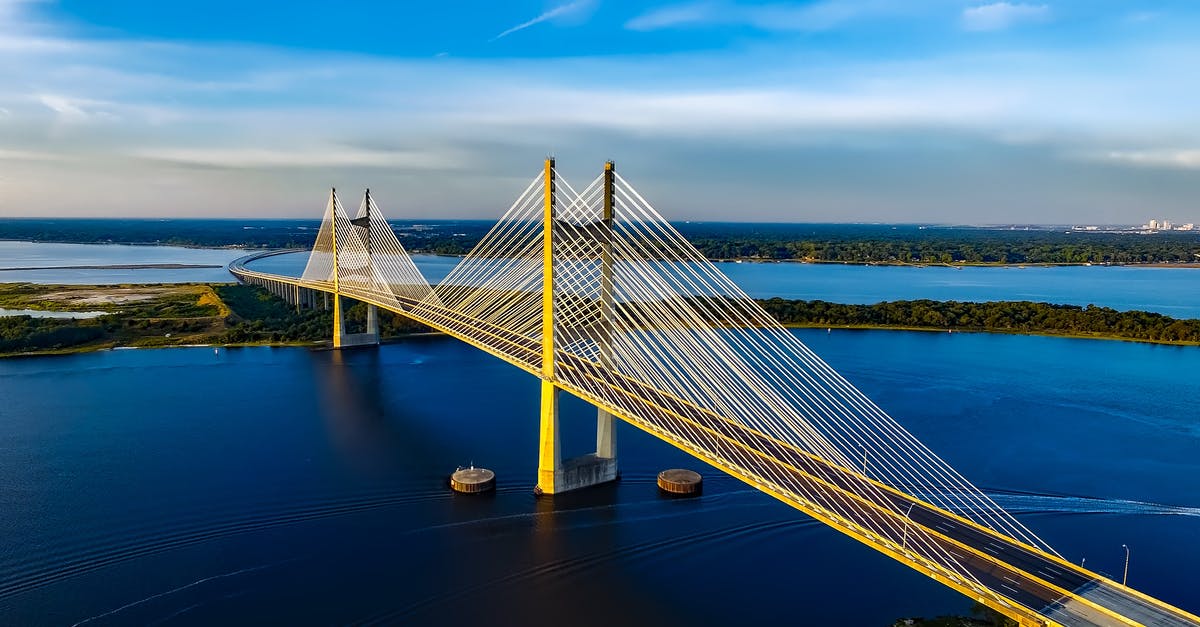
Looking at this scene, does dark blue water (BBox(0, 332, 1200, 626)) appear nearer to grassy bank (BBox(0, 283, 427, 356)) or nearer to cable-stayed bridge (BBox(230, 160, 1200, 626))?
cable-stayed bridge (BBox(230, 160, 1200, 626))

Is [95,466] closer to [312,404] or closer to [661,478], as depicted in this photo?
[312,404]

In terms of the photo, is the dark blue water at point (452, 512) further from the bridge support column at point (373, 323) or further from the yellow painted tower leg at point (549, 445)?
the bridge support column at point (373, 323)

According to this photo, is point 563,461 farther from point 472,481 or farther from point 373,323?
point 373,323

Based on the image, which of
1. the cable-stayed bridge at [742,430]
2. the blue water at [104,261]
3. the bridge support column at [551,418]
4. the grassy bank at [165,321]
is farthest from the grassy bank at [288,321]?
the bridge support column at [551,418]

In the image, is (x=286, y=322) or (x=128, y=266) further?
(x=128, y=266)

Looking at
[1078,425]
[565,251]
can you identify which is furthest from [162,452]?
[1078,425]

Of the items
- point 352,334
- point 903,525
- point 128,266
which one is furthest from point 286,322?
point 128,266

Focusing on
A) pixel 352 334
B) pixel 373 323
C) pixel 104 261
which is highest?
pixel 104 261
